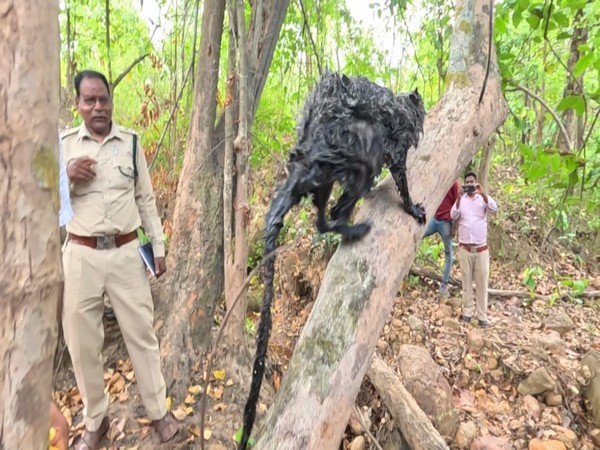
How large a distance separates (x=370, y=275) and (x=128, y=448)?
1.93 metres

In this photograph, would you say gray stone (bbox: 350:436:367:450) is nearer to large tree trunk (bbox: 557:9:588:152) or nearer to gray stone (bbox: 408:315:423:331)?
gray stone (bbox: 408:315:423:331)

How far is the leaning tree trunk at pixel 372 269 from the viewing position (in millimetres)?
1467

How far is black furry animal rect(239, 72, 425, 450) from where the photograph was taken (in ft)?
6.66

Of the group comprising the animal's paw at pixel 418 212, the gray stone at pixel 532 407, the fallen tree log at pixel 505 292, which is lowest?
the gray stone at pixel 532 407

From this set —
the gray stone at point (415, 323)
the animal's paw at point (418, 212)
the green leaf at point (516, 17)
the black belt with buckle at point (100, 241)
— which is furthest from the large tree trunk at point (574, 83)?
the black belt with buckle at point (100, 241)

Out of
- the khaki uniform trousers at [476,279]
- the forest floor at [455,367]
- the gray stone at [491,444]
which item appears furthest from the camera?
the khaki uniform trousers at [476,279]

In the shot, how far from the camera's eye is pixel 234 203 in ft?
9.64

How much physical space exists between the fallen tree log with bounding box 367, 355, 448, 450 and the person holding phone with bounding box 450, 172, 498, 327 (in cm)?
236

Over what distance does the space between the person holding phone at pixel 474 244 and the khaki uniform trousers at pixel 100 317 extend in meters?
4.01

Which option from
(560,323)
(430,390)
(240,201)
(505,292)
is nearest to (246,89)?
(240,201)

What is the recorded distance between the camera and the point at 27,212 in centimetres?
81

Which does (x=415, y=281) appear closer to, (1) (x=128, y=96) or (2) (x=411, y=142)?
(2) (x=411, y=142)

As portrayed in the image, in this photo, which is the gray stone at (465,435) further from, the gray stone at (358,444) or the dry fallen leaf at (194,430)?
the dry fallen leaf at (194,430)

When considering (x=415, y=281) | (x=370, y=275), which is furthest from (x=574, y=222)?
(x=370, y=275)
